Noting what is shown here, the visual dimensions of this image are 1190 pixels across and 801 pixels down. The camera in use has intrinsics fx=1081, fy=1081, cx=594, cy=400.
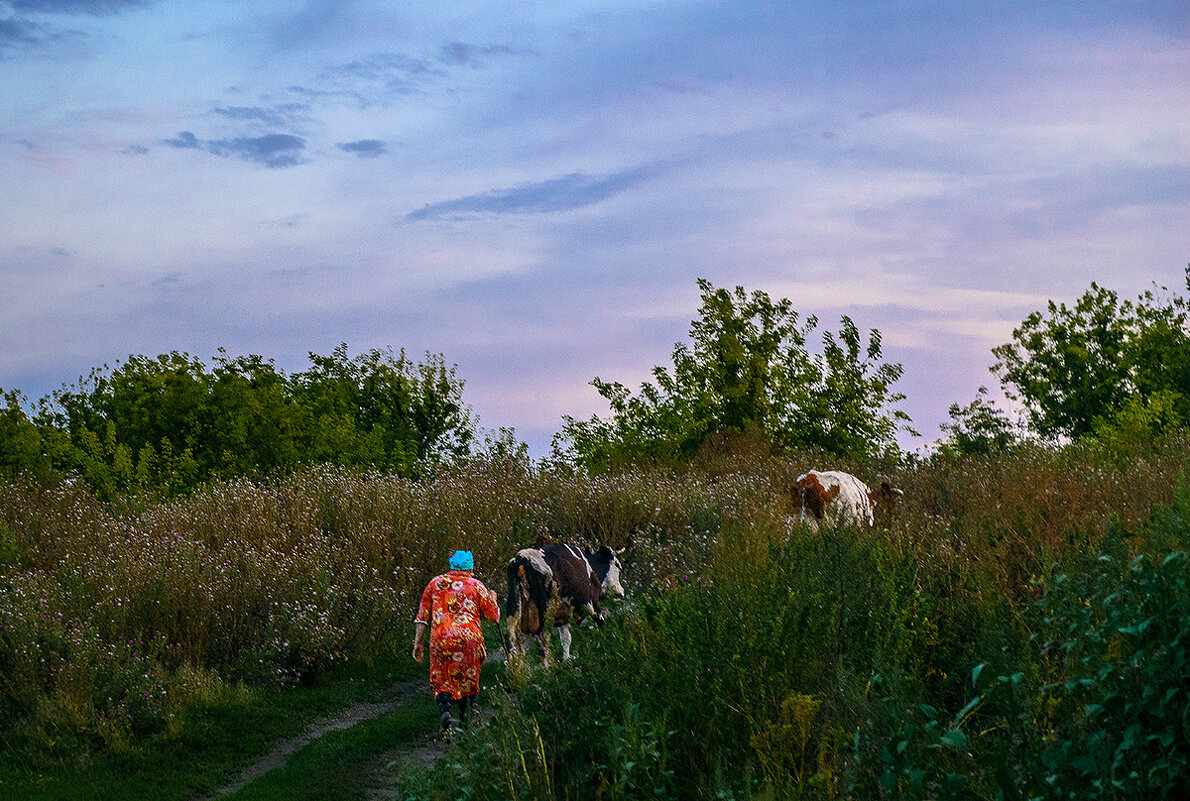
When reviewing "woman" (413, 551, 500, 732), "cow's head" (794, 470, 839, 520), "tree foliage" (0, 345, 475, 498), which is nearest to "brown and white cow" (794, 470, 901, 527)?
"cow's head" (794, 470, 839, 520)

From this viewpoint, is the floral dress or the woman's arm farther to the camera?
the woman's arm

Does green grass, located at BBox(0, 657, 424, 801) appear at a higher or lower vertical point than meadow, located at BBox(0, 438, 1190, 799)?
lower

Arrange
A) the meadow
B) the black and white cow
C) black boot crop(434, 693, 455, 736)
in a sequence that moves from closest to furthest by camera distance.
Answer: the meadow < black boot crop(434, 693, 455, 736) < the black and white cow

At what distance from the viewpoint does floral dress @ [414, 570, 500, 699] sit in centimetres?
1016

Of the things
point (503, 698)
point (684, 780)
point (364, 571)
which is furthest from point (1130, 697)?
point (364, 571)

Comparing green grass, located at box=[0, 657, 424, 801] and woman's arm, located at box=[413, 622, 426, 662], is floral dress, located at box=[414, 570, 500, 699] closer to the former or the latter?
woman's arm, located at box=[413, 622, 426, 662]

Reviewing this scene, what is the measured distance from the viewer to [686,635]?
7.32 metres

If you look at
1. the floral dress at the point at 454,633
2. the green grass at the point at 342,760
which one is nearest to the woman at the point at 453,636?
the floral dress at the point at 454,633

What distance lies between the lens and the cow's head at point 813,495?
13.9 meters

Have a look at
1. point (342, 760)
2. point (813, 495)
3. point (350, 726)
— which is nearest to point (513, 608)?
point (342, 760)

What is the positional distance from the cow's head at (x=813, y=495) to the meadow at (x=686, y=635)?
4.32ft

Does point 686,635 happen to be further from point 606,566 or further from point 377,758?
point 377,758

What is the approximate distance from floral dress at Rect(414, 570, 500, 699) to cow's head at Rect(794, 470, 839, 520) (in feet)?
17.0

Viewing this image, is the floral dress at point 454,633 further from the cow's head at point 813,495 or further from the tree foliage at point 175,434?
the tree foliage at point 175,434
